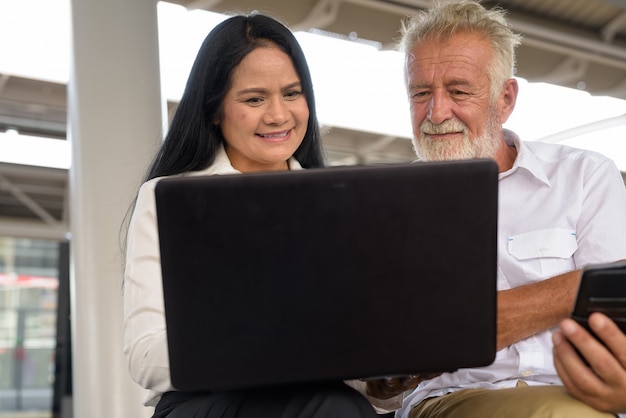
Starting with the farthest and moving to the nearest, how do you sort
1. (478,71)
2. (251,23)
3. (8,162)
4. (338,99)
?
(8,162) < (338,99) < (478,71) < (251,23)

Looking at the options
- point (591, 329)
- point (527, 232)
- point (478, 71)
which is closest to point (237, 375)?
point (591, 329)

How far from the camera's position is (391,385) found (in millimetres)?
1515

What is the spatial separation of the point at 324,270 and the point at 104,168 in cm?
271

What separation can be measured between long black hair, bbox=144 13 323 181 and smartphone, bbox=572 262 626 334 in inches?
42.2

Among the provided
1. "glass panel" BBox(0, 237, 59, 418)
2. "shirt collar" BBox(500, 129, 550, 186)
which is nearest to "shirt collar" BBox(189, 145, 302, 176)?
"shirt collar" BBox(500, 129, 550, 186)

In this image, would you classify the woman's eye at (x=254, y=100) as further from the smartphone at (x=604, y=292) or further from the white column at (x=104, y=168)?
the white column at (x=104, y=168)

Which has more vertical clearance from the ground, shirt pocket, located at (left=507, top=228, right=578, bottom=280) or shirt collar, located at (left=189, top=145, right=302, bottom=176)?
shirt collar, located at (left=189, top=145, right=302, bottom=176)

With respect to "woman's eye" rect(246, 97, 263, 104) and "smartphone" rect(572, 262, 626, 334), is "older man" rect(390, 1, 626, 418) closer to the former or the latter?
"smartphone" rect(572, 262, 626, 334)

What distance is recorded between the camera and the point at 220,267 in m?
1.15

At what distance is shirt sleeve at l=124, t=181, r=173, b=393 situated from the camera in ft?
5.08

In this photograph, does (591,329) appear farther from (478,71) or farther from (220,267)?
(478,71)

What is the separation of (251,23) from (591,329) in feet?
4.09

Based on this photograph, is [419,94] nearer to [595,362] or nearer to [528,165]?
[528,165]

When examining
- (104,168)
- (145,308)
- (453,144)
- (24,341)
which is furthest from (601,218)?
(24,341)
